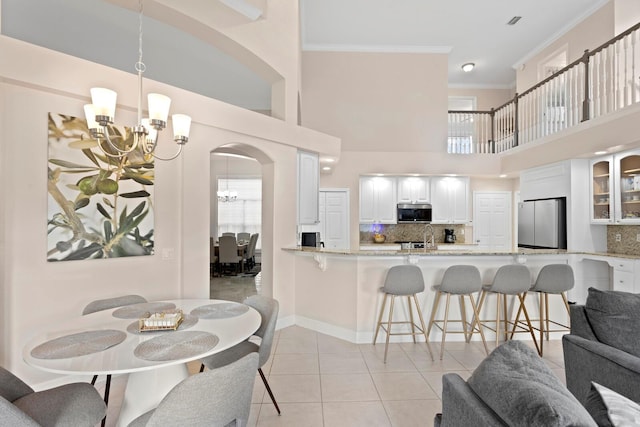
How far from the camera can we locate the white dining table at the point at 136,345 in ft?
4.80

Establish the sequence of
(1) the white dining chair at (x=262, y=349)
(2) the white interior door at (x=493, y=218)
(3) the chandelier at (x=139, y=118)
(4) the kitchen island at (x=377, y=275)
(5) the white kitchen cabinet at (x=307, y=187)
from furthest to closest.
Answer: (2) the white interior door at (x=493, y=218)
(5) the white kitchen cabinet at (x=307, y=187)
(4) the kitchen island at (x=377, y=275)
(1) the white dining chair at (x=262, y=349)
(3) the chandelier at (x=139, y=118)

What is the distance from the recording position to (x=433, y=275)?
385cm

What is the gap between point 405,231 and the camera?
24.0 ft

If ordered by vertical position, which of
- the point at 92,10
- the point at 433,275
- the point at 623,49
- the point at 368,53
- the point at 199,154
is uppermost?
the point at 368,53

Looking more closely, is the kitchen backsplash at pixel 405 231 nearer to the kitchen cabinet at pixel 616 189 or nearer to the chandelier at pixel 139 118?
the kitchen cabinet at pixel 616 189

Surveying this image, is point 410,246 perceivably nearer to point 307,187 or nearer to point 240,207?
point 307,187

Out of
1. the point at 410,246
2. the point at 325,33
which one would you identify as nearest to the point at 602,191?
the point at 410,246

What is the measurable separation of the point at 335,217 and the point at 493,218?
3.61m

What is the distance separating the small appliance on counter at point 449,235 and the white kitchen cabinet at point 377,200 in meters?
1.32

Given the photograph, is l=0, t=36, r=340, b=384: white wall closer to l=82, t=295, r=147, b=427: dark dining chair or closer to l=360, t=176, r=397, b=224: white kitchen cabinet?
l=82, t=295, r=147, b=427: dark dining chair

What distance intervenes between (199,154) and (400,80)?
16.7ft

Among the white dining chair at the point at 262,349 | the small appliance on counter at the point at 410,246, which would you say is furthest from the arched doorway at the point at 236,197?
the white dining chair at the point at 262,349

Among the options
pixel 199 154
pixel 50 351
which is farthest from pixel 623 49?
pixel 50 351

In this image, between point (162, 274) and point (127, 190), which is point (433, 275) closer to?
point (162, 274)
